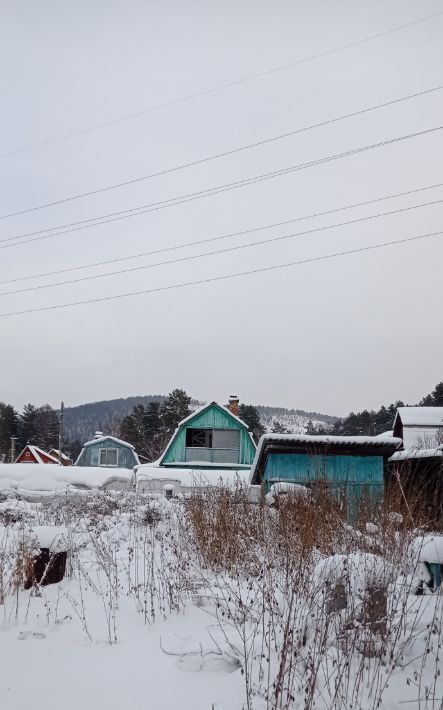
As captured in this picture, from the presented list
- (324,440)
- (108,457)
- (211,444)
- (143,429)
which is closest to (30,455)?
(108,457)

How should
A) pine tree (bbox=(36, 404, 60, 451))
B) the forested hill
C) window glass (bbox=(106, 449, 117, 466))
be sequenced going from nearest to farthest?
1. window glass (bbox=(106, 449, 117, 466))
2. pine tree (bbox=(36, 404, 60, 451))
3. the forested hill

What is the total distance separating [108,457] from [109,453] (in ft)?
0.91

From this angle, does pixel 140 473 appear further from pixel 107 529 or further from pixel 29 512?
pixel 107 529

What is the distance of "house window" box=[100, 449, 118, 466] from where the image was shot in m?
34.9

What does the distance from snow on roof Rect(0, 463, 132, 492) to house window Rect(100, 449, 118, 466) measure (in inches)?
590

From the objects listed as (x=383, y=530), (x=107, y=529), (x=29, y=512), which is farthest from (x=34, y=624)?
(x=29, y=512)

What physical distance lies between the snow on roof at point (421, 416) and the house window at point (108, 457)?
63.1ft

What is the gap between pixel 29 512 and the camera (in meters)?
11.5

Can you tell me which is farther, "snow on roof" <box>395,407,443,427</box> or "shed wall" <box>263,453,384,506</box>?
"snow on roof" <box>395,407,443,427</box>

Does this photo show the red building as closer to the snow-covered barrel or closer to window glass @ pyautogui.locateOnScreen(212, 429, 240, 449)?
window glass @ pyautogui.locateOnScreen(212, 429, 240, 449)

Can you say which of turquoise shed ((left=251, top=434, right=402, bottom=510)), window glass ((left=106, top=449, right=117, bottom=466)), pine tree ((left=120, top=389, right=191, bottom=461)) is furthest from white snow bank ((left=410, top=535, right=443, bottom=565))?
pine tree ((left=120, top=389, right=191, bottom=461))

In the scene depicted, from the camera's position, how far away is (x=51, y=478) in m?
18.5

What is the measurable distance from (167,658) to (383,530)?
8.21 ft

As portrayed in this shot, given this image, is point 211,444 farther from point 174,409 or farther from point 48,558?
point 174,409
